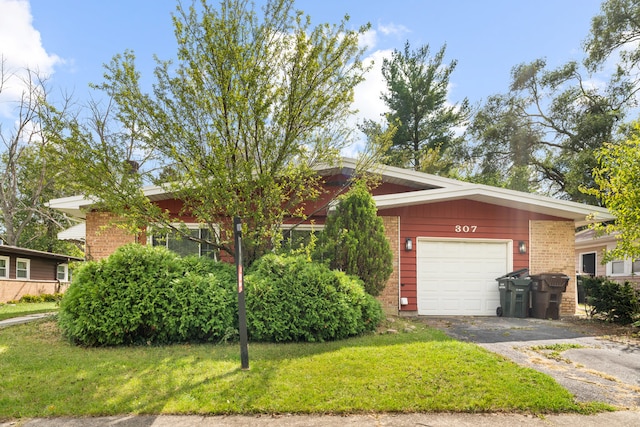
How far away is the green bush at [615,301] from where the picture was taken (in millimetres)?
9117

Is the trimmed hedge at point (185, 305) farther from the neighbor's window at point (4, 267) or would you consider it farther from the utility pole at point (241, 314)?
the neighbor's window at point (4, 267)

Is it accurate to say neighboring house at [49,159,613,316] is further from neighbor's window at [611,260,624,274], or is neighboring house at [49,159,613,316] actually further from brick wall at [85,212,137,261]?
neighbor's window at [611,260,624,274]

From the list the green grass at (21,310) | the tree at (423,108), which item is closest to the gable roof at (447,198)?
the green grass at (21,310)

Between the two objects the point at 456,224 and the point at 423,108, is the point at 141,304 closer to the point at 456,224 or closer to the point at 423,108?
the point at 456,224

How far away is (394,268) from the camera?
34.2ft

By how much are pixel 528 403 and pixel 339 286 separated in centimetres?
352

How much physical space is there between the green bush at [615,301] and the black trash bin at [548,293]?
27.0 inches

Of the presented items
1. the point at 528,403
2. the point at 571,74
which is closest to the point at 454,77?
the point at 571,74

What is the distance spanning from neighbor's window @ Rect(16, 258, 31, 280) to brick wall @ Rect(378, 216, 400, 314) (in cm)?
1845

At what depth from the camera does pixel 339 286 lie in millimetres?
7207

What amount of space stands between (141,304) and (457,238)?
24.3 ft

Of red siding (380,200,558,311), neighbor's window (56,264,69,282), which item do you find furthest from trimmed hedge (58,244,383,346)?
neighbor's window (56,264,69,282)

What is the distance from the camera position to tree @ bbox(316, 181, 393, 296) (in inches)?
338

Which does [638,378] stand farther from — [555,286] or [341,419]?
[555,286]
